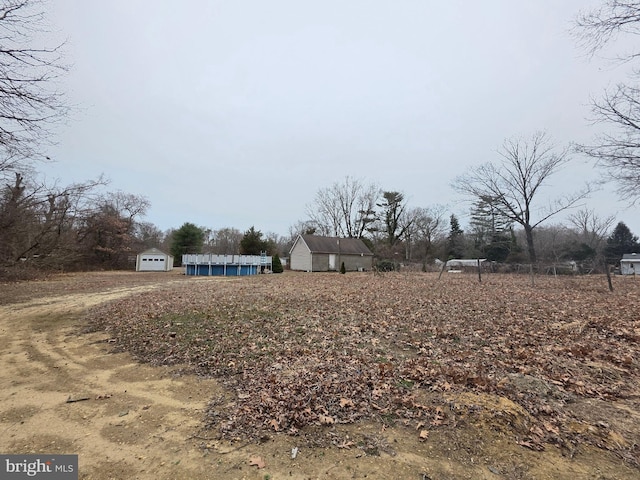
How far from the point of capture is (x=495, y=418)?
3264mm

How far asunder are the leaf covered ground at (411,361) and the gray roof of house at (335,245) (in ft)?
83.0

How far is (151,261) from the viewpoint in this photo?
3347cm

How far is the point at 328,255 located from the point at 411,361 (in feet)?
99.9

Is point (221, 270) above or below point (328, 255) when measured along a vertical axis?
below

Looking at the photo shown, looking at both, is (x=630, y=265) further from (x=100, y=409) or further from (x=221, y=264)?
(x=100, y=409)

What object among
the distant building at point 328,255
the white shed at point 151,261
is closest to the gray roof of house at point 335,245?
the distant building at point 328,255

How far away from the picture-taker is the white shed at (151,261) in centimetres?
3331

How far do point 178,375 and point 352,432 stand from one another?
3.05m

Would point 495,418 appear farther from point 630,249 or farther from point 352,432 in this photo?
point 630,249

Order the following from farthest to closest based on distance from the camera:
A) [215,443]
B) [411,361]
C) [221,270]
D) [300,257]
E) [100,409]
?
[300,257] < [221,270] < [411,361] < [100,409] < [215,443]

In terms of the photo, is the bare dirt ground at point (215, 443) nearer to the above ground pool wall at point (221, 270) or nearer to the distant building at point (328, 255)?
the above ground pool wall at point (221, 270)

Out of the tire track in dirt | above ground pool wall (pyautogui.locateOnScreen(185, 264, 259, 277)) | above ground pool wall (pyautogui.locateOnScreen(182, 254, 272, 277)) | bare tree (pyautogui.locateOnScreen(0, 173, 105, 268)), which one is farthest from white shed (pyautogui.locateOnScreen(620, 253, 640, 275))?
bare tree (pyautogui.locateOnScreen(0, 173, 105, 268))

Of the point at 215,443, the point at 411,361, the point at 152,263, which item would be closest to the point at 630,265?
the point at 411,361

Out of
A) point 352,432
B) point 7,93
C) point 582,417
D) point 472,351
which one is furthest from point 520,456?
point 7,93
